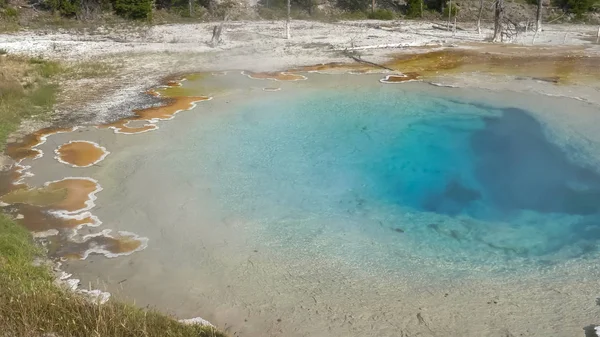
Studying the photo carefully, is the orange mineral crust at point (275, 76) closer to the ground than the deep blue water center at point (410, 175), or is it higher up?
higher up

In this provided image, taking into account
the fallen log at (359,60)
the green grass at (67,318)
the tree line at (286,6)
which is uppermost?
the tree line at (286,6)

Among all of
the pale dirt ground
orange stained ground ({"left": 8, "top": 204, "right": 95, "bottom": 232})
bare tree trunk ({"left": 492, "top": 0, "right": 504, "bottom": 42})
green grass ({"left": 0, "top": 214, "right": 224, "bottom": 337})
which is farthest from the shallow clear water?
bare tree trunk ({"left": 492, "top": 0, "right": 504, "bottom": 42})

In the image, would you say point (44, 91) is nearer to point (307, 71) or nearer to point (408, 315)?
point (307, 71)

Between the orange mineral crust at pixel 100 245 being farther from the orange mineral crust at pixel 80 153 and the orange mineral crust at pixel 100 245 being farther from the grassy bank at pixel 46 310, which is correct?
the orange mineral crust at pixel 80 153

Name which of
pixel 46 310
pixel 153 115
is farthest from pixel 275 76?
pixel 46 310

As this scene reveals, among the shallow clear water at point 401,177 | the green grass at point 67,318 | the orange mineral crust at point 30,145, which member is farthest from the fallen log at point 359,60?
the green grass at point 67,318

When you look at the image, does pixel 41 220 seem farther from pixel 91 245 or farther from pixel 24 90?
pixel 24 90

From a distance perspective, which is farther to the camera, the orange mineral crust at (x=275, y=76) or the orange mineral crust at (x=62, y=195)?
the orange mineral crust at (x=275, y=76)

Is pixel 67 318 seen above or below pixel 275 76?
below
